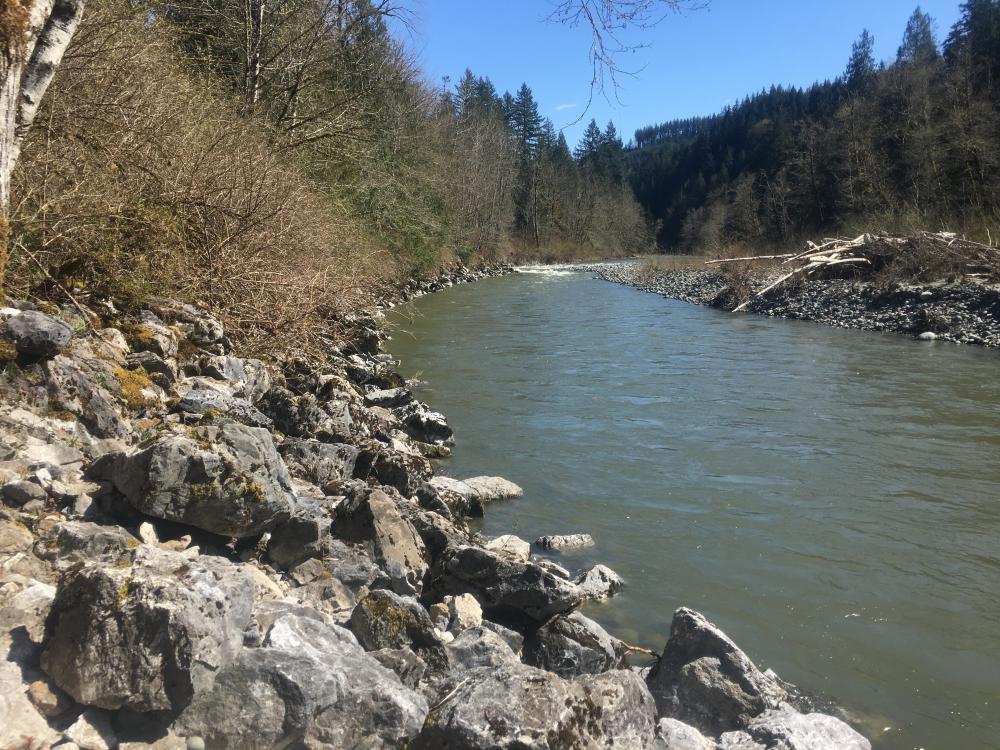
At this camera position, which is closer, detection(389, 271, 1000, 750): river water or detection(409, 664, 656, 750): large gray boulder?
detection(409, 664, 656, 750): large gray boulder

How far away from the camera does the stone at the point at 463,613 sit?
3.66 m

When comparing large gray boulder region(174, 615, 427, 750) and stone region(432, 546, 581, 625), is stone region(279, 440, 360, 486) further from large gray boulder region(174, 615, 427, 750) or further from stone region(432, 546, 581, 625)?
large gray boulder region(174, 615, 427, 750)

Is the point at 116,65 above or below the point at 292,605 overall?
above

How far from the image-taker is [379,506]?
4449 millimetres

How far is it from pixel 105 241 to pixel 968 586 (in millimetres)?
7084

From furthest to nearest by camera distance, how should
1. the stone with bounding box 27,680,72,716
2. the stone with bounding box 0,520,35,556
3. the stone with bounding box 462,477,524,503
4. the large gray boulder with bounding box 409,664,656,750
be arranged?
the stone with bounding box 462,477,524,503, the stone with bounding box 0,520,35,556, the large gray boulder with bounding box 409,664,656,750, the stone with bounding box 27,680,72,716

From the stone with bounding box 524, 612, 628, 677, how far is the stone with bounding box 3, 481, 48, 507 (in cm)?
234

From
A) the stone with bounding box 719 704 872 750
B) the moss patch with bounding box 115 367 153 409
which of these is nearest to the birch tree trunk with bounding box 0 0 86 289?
the moss patch with bounding box 115 367 153 409

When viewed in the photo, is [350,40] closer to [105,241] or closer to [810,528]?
[105,241]

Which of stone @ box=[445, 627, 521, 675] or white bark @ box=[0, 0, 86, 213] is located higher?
white bark @ box=[0, 0, 86, 213]

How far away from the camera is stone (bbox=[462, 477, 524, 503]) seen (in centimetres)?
656

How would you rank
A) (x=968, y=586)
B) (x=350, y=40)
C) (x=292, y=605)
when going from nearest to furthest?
1. (x=292, y=605)
2. (x=968, y=586)
3. (x=350, y=40)

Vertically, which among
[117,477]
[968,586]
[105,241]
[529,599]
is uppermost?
[105,241]

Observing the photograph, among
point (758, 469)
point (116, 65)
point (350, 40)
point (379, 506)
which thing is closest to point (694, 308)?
point (350, 40)
